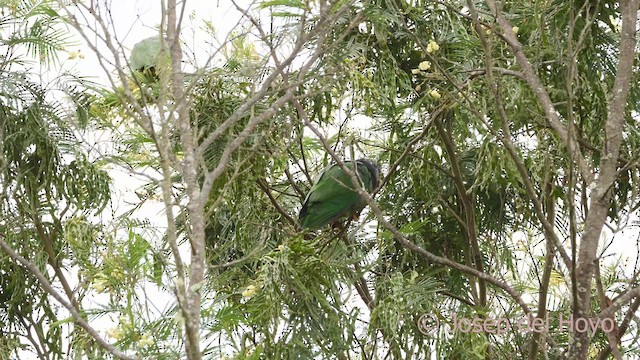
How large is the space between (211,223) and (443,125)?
1074 mm

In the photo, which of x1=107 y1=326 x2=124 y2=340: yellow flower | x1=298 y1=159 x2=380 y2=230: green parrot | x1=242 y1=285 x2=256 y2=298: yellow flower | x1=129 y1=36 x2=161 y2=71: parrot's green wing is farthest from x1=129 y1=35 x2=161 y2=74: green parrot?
x1=107 y1=326 x2=124 y2=340: yellow flower

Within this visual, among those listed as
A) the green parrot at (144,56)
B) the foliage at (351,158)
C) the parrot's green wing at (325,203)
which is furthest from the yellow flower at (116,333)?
the green parrot at (144,56)

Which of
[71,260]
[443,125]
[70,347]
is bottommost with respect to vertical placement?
[70,347]

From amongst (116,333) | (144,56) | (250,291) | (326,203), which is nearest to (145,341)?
(116,333)

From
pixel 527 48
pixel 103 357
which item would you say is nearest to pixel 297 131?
pixel 527 48

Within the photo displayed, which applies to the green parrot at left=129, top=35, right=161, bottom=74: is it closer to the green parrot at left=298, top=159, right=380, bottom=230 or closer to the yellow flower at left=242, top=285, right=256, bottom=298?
the green parrot at left=298, top=159, right=380, bottom=230

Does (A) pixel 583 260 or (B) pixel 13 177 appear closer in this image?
(A) pixel 583 260

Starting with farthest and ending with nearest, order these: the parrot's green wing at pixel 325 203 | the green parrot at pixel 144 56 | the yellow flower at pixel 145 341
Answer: the green parrot at pixel 144 56, the parrot's green wing at pixel 325 203, the yellow flower at pixel 145 341

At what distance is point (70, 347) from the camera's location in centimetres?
401

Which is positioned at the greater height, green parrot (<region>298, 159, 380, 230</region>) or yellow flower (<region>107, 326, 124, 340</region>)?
green parrot (<region>298, 159, 380, 230</region>)

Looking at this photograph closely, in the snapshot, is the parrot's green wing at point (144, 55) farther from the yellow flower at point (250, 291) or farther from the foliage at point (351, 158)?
the yellow flower at point (250, 291)

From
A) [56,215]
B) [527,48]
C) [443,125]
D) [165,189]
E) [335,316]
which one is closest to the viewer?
[165,189]

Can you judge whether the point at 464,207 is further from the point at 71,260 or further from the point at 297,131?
the point at 71,260

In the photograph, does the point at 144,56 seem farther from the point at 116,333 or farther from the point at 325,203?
the point at 116,333
